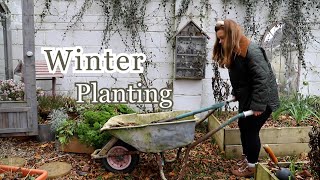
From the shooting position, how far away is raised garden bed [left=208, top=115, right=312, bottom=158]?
4.02m

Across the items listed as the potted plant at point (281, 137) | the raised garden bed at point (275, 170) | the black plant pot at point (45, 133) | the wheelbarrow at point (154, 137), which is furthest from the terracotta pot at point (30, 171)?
the potted plant at point (281, 137)

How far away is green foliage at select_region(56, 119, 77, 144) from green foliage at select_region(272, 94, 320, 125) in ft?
8.68

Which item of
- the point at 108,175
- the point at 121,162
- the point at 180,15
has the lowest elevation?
the point at 108,175

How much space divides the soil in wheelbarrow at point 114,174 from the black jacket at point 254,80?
902mm

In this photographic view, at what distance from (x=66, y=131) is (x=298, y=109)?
2969mm

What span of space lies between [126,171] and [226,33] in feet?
5.93

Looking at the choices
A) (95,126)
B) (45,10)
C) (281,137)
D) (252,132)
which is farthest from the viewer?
(45,10)

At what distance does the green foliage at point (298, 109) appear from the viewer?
14.1 ft

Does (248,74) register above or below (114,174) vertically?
above

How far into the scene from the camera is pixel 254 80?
320 cm

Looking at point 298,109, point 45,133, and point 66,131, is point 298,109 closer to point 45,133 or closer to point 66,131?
point 66,131

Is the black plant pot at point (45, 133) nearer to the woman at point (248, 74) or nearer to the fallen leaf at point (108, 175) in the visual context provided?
the fallen leaf at point (108, 175)

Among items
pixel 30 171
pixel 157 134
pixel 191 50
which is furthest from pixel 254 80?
pixel 30 171

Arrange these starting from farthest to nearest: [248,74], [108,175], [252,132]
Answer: [108,175], [252,132], [248,74]
